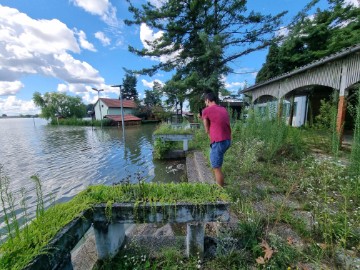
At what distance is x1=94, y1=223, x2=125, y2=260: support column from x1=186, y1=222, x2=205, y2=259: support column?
2.88ft

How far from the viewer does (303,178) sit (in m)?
3.57

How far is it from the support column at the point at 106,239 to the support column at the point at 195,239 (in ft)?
2.88

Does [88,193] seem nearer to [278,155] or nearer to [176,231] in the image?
[176,231]

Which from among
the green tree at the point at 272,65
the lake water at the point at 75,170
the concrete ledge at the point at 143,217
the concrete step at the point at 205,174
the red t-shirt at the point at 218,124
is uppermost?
the green tree at the point at 272,65

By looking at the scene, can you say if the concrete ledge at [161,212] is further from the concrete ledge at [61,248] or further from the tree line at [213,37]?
the tree line at [213,37]

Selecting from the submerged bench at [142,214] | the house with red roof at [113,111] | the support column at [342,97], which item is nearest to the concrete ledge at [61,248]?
the submerged bench at [142,214]

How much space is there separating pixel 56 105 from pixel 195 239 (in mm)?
51351

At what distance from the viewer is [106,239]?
81.8 inches

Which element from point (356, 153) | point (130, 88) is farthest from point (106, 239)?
point (130, 88)

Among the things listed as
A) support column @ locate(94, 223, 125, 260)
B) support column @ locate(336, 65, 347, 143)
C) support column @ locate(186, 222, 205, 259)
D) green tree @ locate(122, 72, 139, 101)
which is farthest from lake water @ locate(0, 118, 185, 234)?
green tree @ locate(122, 72, 139, 101)

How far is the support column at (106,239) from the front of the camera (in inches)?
80.4

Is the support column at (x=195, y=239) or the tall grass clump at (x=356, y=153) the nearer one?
the support column at (x=195, y=239)

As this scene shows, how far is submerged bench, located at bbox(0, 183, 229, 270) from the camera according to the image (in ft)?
6.18

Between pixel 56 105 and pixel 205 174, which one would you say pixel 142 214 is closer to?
pixel 205 174
